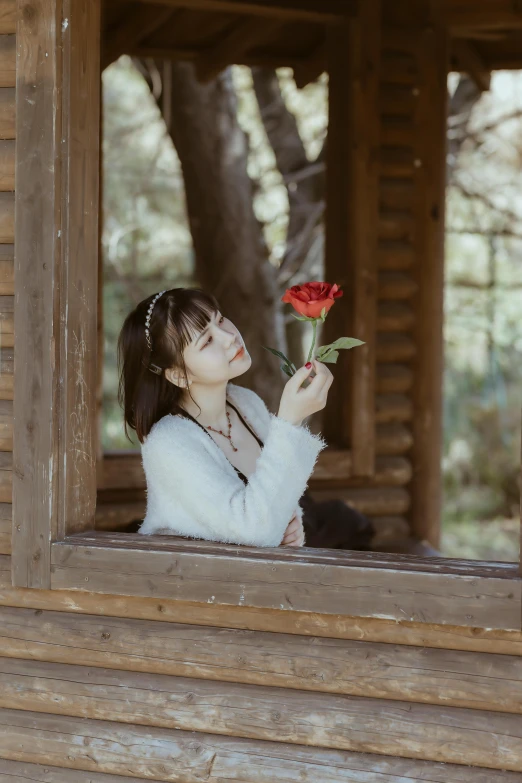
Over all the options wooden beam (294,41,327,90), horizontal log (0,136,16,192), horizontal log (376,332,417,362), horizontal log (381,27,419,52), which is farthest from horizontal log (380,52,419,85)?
horizontal log (0,136,16,192)

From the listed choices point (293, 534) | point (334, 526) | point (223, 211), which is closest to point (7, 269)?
point (293, 534)

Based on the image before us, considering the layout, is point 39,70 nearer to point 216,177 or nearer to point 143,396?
point 143,396

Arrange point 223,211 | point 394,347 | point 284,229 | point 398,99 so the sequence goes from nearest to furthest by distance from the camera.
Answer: point 398,99 < point 394,347 < point 223,211 < point 284,229

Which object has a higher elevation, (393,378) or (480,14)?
(480,14)

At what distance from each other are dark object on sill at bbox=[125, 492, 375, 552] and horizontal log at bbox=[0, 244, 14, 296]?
6.78 feet

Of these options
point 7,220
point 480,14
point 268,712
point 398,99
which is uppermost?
point 480,14

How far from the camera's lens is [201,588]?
297 cm

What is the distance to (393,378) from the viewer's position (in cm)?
616

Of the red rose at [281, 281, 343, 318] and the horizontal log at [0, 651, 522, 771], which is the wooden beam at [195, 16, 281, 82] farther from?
the horizontal log at [0, 651, 522, 771]

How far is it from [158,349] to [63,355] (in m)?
0.31

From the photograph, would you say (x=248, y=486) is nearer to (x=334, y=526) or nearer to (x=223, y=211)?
(x=334, y=526)

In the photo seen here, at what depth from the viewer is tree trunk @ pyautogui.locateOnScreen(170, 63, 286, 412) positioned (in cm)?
766

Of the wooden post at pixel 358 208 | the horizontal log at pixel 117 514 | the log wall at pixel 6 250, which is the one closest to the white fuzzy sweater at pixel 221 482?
the log wall at pixel 6 250

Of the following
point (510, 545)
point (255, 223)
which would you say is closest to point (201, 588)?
point (255, 223)
